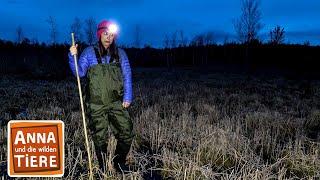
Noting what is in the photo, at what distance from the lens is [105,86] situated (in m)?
4.57

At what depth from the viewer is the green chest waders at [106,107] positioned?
4570 mm

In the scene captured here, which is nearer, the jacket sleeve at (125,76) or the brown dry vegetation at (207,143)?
the brown dry vegetation at (207,143)

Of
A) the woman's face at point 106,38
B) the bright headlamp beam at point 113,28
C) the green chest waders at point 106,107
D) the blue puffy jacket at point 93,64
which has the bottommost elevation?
the green chest waders at point 106,107

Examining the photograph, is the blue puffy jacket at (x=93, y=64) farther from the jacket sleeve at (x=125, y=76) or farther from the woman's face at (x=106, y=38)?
the woman's face at (x=106, y=38)

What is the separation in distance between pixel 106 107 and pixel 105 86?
10.3 inches

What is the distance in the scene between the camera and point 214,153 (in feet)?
17.3

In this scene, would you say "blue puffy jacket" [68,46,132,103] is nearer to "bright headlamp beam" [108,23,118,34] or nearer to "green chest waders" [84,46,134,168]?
"green chest waders" [84,46,134,168]

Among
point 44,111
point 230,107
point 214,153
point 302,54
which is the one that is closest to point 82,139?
point 214,153

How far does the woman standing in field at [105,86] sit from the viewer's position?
15.0 ft

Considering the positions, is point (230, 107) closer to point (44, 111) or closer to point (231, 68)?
point (44, 111)

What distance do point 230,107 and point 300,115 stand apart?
1.63 metres

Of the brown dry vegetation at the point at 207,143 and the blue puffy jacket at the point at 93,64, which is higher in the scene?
the blue puffy jacket at the point at 93,64

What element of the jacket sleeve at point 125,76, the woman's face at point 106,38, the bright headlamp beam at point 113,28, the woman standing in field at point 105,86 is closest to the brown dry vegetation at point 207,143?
the woman standing in field at point 105,86

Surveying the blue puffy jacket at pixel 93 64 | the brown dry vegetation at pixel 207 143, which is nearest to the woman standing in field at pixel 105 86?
the blue puffy jacket at pixel 93 64
